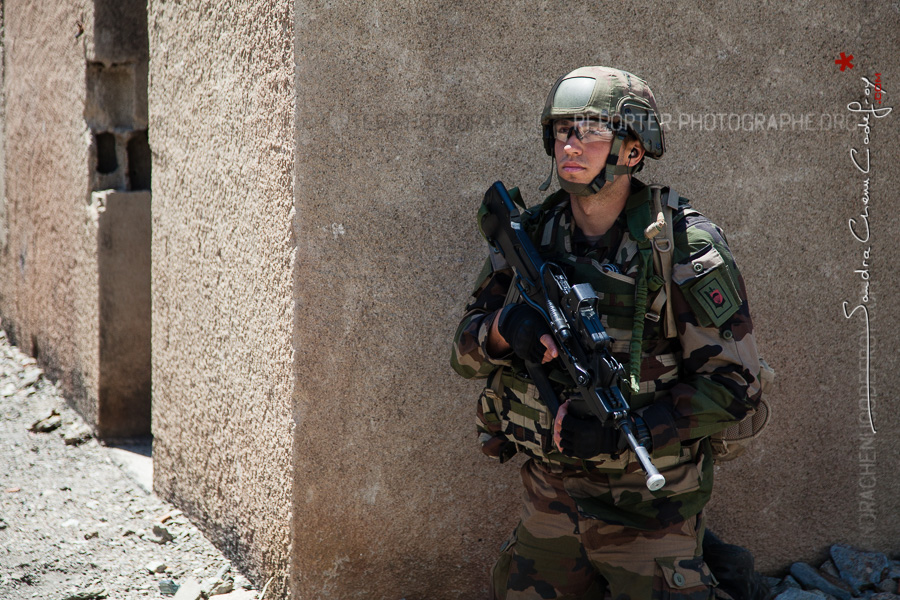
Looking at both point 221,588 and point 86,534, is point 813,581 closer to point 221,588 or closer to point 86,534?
point 221,588

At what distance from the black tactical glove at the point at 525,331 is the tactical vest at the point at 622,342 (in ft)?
0.46

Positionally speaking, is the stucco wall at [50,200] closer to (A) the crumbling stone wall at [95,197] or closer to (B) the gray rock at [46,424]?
(A) the crumbling stone wall at [95,197]

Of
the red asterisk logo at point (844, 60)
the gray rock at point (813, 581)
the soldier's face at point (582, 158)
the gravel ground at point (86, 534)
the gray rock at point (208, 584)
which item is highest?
the red asterisk logo at point (844, 60)

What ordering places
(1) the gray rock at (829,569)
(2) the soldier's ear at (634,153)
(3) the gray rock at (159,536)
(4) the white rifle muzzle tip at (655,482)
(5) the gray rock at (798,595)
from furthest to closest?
(3) the gray rock at (159,536), (1) the gray rock at (829,569), (5) the gray rock at (798,595), (2) the soldier's ear at (634,153), (4) the white rifle muzzle tip at (655,482)

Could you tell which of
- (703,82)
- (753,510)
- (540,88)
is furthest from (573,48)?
(753,510)

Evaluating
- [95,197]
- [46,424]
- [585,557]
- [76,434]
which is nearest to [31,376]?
[46,424]

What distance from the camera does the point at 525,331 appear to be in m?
2.22

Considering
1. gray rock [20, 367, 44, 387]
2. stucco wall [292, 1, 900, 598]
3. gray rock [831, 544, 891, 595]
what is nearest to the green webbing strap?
stucco wall [292, 1, 900, 598]

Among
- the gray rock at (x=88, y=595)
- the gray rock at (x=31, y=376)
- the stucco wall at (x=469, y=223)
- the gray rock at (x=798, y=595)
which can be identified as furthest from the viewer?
the gray rock at (x=31, y=376)

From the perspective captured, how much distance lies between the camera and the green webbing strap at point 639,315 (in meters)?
2.24

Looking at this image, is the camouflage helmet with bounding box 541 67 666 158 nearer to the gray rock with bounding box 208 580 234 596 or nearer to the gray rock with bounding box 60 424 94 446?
the gray rock with bounding box 208 580 234 596

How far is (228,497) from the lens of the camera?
3.36m

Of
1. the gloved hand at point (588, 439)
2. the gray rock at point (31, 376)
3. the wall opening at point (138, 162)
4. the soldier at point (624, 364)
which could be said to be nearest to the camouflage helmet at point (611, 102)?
the soldier at point (624, 364)

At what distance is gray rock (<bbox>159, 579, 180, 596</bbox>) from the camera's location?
3215 mm
